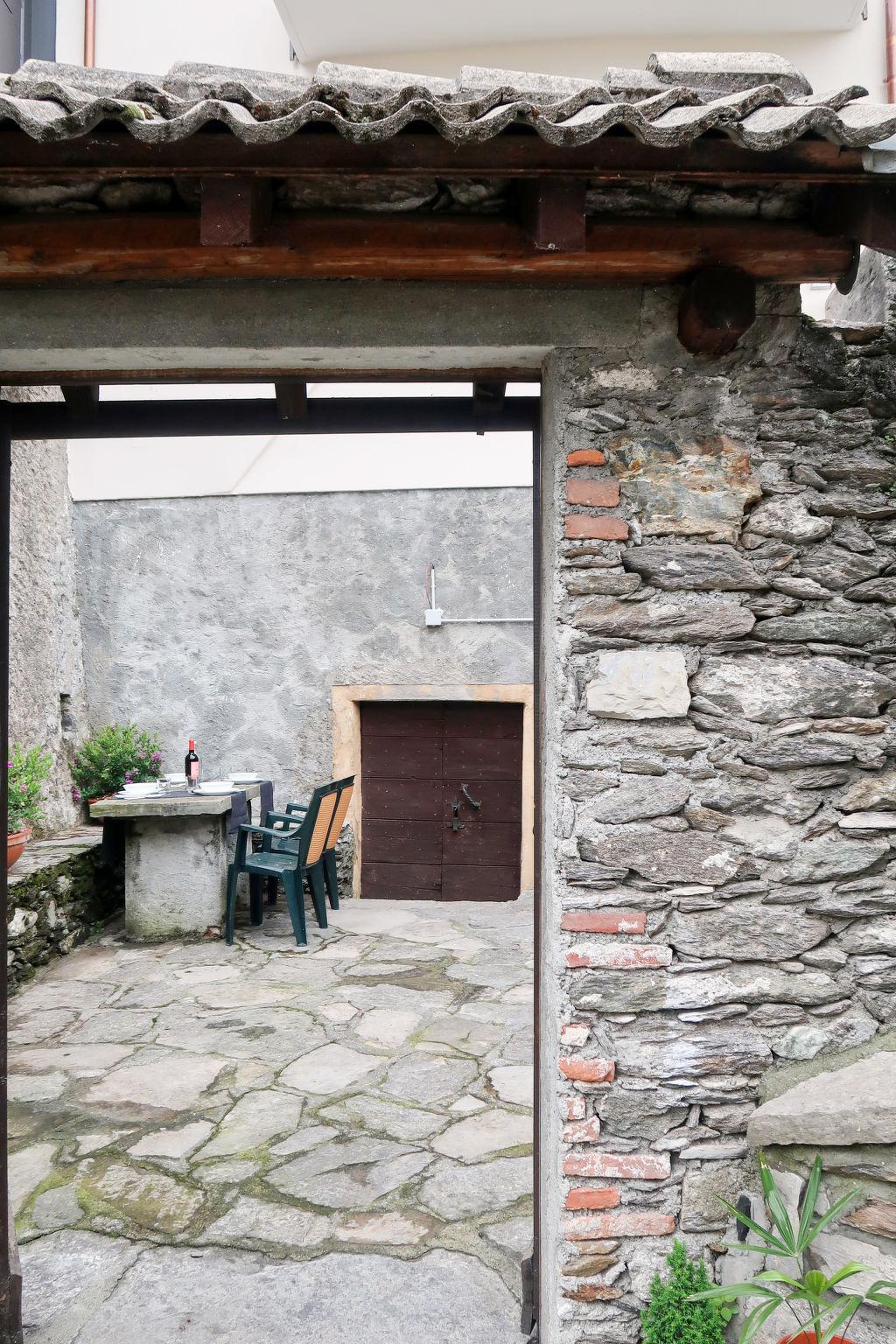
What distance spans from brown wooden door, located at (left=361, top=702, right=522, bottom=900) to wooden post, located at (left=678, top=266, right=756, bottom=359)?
4.82 meters

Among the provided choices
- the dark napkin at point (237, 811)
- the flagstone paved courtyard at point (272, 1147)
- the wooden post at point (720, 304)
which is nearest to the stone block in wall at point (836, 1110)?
the flagstone paved courtyard at point (272, 1147)

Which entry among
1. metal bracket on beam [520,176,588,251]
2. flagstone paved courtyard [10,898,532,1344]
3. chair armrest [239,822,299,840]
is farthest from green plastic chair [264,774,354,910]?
metal bracket on beam [520,176,588,251]

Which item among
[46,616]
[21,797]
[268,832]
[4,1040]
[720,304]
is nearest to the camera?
[720,304]

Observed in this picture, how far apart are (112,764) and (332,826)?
6.17 ft

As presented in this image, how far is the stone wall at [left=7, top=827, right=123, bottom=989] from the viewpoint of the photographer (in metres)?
4.68

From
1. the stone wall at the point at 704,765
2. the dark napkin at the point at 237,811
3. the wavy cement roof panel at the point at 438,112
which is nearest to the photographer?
the wavy cement roof panel at the point at 438,112

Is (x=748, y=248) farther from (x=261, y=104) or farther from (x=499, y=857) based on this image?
(x=499, y=857)

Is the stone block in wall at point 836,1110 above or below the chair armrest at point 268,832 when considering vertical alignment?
above

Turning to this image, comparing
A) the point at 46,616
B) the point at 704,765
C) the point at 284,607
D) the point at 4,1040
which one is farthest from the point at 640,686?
the point at 46,616

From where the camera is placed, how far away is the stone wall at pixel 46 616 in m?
5.80

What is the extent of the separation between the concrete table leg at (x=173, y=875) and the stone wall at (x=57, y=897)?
0.96 feet

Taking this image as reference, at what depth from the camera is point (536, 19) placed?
5.09 m

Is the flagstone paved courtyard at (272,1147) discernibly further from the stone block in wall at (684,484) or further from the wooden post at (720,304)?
the wooden post at (720,304)

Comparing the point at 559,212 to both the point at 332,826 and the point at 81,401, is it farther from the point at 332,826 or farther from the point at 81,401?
the point at 332,826
